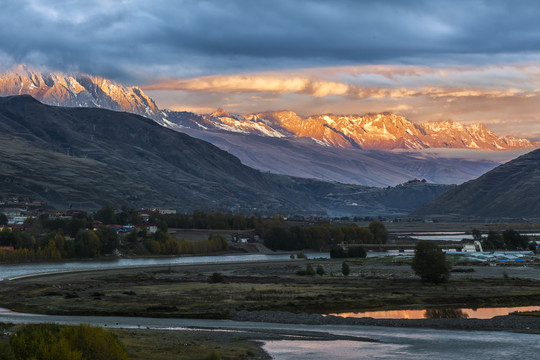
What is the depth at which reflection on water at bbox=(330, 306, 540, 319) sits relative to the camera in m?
92.4

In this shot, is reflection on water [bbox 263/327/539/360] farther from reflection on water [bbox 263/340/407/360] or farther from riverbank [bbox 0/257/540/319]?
riverbank [bbox 0/257/540/319]

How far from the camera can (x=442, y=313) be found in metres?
94.6

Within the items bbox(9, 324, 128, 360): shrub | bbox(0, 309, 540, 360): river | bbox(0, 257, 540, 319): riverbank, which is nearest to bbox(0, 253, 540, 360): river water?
bbox(0, 309, 540, 360): river

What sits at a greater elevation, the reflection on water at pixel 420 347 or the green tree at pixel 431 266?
the green tree at pixel 431 266

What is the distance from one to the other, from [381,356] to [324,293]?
4755 centimetres

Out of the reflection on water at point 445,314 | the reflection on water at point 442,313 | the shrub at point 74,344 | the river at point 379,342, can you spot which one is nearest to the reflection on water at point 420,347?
the river at point 379,342

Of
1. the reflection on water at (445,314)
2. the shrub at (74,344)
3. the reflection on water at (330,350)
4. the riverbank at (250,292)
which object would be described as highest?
the shrub at (74,344)

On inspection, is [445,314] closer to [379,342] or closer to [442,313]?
[442,313]

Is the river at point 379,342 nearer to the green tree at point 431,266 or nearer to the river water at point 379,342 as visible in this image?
the river water at point 379,342

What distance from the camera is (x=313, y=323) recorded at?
8806 cm

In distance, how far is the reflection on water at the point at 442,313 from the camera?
92438 millimetres

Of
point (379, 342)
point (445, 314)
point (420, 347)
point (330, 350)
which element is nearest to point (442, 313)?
point (445, 314)

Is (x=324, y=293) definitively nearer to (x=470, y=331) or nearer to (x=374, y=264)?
(x=470, y=331)

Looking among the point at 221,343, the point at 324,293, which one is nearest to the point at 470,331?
the point at 221,343
